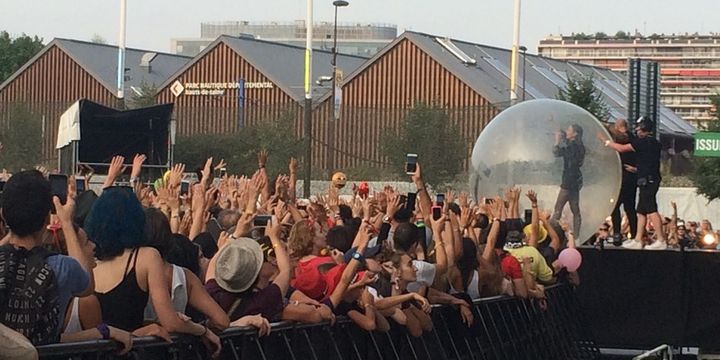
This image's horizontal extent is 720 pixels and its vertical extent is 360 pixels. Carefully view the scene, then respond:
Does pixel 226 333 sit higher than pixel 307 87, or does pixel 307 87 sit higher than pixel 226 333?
pixel 307 87

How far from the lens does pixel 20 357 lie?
18.1 ft

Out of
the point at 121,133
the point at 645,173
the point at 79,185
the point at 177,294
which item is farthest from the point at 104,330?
the point at 121,133

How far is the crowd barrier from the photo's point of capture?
62.9ft

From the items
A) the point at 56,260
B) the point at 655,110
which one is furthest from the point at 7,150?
the point at 56,260

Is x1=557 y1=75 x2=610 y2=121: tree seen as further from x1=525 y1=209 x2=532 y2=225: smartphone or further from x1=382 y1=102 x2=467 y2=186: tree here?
x1=525 y1=209 x2=532 y2=225: smartphone

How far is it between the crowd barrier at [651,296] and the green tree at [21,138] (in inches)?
1130

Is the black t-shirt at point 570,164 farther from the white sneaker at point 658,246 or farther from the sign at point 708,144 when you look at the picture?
the sign at point 708,144

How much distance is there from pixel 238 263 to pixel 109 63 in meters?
73.8

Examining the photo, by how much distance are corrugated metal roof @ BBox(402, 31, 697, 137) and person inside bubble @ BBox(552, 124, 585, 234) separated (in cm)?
4371

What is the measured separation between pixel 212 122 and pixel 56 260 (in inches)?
1750

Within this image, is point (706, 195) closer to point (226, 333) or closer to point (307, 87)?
point (307, 87)

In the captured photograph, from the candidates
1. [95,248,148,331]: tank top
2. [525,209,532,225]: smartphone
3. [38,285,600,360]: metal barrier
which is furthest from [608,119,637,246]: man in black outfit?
[95,248,148,331]: tank top

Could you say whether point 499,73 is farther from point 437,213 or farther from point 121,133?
point 437,213

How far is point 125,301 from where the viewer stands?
7.50 metres
